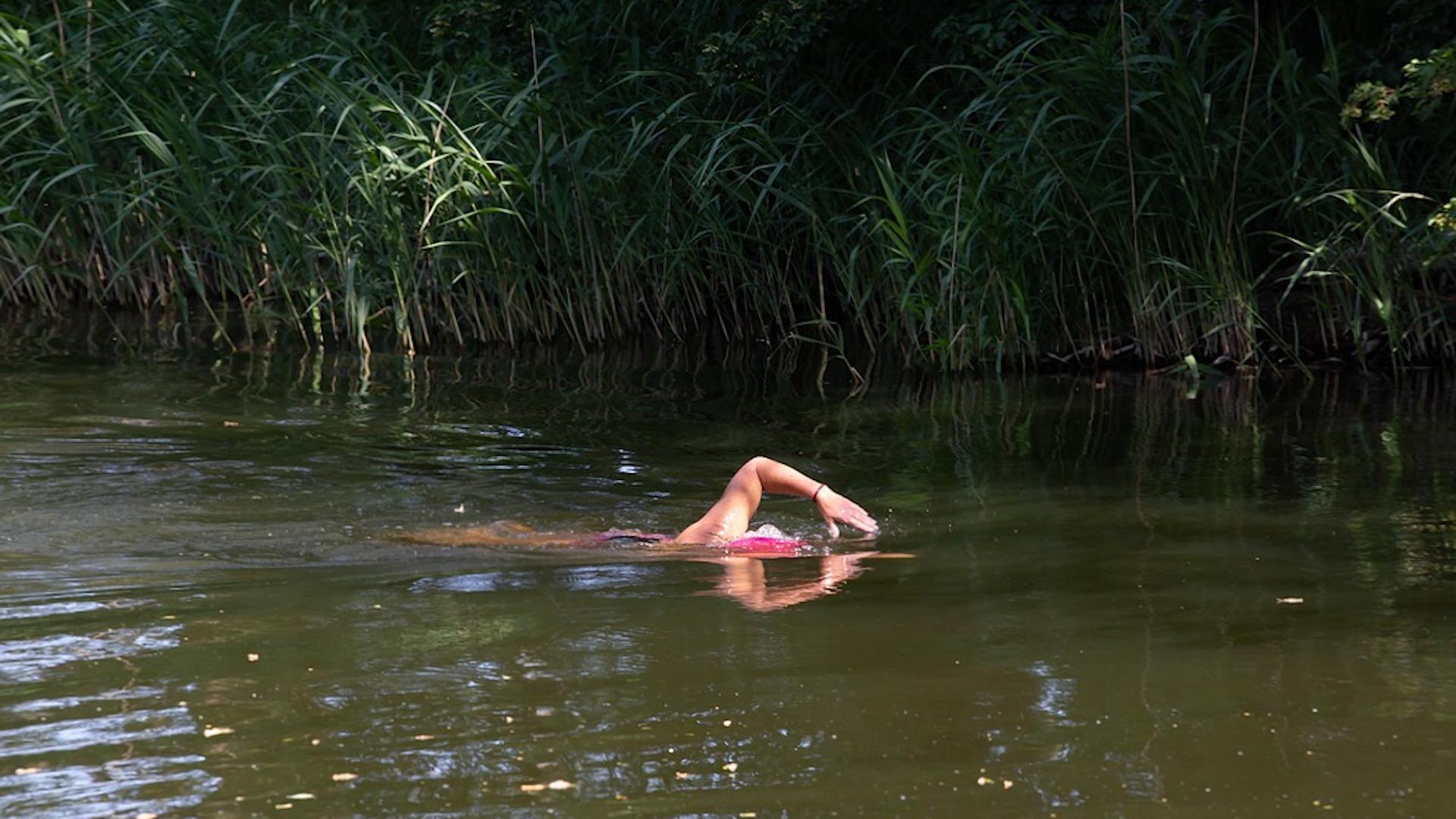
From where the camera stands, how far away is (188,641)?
4.76 m

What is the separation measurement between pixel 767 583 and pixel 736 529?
2.32 ft

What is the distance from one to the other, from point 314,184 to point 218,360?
4.25 ft

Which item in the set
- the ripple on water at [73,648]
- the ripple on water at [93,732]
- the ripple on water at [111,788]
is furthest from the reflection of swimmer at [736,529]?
the ripple on water at [111,788]

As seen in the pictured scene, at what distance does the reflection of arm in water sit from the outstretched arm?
225 mm

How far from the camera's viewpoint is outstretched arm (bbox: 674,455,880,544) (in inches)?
252

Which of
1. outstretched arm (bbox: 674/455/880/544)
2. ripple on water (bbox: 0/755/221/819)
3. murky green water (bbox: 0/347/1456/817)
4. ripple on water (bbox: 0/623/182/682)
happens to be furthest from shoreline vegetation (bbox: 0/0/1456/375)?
ripple on water (bbox: 0/755/221/819)

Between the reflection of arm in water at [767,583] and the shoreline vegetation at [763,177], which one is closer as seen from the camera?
the reflection of arm in water at [767,583]

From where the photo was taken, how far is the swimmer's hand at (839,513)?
6.45 meters

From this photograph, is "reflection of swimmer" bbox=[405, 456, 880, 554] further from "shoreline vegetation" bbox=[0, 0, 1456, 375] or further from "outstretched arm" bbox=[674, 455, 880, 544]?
"shoreline vegetation" bbox=[0, 0, 1456, 375]

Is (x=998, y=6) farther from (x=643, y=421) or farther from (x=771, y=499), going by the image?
(x=771, y=499)

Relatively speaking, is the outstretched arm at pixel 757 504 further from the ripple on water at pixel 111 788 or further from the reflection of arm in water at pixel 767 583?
the ripple on water at pixel 111 788

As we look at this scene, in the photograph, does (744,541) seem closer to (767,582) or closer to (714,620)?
(767,582)

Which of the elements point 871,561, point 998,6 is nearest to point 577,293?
point 998,6

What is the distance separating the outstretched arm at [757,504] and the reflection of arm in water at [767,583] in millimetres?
225
